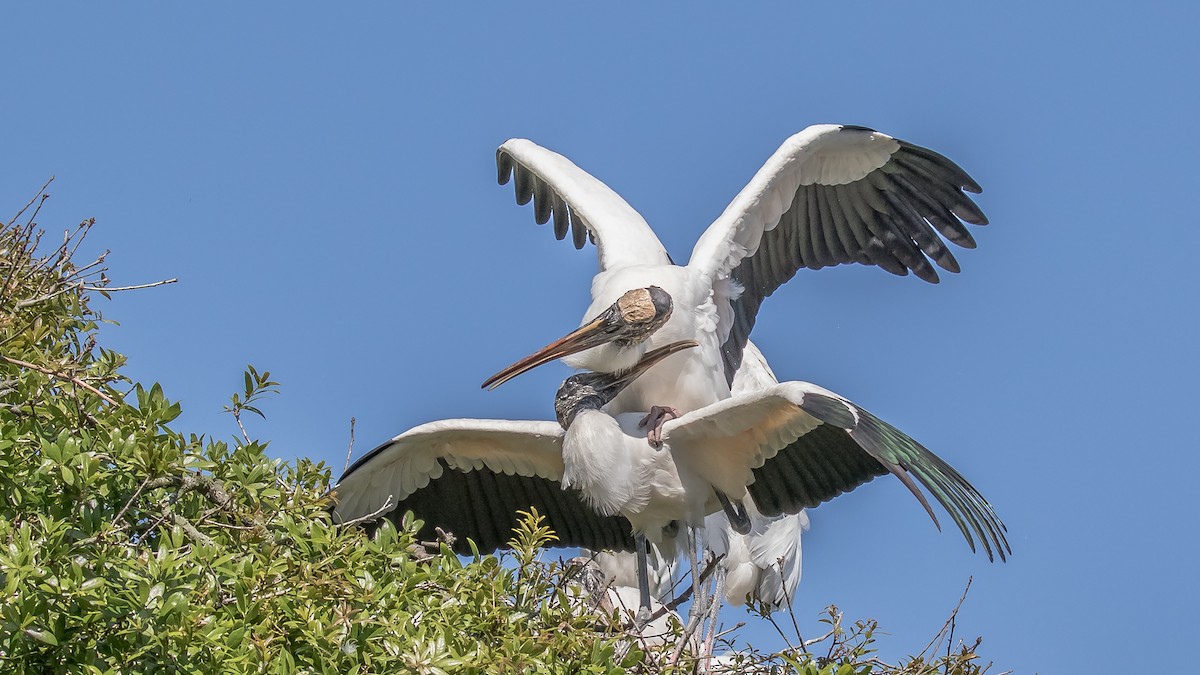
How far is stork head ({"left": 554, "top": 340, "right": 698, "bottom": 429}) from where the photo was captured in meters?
5.48

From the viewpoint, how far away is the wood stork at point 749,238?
5.61 metres

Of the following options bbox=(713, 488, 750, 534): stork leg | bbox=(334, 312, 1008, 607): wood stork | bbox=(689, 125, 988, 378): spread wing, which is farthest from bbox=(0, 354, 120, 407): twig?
bbox=(689, 125, 988, 378): spread wing

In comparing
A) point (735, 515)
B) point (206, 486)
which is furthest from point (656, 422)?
point (206, 486)

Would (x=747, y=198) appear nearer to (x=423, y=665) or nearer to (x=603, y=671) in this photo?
(x=603, y=671)

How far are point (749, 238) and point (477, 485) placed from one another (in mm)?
1327

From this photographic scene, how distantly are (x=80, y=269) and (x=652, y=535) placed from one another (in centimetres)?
226

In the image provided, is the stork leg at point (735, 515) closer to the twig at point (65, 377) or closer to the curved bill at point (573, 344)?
the curved bill at point (573, 344)

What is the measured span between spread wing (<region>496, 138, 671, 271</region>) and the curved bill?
0.43 m

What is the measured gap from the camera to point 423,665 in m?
2.87

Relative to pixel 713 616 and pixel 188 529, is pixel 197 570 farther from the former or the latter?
pixel 713 616

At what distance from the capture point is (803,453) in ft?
16.8

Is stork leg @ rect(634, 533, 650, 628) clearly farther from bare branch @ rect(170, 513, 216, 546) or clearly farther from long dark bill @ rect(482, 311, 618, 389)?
bare branch @ rect(170, 513, 216, 546)

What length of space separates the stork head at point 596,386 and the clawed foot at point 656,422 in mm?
148

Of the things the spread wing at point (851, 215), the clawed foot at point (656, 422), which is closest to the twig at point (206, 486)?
the clawed foot at point (656, 422)
